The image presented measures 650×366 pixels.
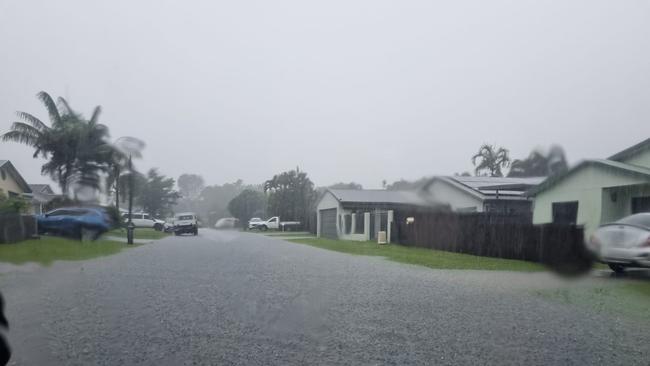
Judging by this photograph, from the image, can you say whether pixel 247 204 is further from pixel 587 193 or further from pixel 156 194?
pixel 587 193

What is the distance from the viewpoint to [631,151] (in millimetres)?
2002

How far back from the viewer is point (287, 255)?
7.40m

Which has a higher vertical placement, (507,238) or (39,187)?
(39,187)

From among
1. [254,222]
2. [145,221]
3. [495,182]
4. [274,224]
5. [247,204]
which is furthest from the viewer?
[274,224]

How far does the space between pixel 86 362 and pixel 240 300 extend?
154 centimetres

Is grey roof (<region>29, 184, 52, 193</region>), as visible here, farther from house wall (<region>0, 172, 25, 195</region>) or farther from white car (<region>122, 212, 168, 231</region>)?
white car (<region>122, 212, 168, 231</region>)

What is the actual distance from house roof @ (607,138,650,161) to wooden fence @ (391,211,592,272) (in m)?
0.31

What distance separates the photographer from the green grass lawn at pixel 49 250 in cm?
185

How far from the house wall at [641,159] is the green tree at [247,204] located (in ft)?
6.00

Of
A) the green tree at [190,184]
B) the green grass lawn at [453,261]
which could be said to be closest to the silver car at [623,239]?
the green grass lawn at [453,261]

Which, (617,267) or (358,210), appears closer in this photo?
(617,267)

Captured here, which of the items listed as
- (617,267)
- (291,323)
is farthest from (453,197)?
(291,323)

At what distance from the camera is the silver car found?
6.18 feet

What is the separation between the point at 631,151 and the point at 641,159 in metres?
0.06
